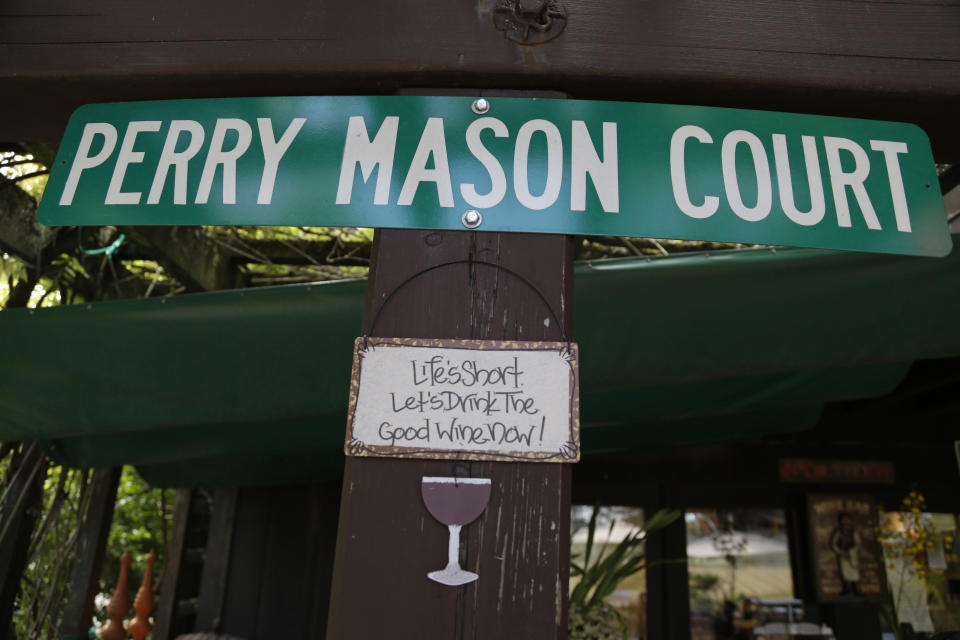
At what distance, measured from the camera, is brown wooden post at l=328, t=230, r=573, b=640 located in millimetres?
1000

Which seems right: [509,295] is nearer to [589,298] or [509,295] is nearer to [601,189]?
[601,189]

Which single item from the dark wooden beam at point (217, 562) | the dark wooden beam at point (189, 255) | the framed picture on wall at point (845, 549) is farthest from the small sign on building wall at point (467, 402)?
the framed picture on wall at point (845, 549)

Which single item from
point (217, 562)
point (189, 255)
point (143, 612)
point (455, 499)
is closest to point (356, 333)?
point (455, 499)

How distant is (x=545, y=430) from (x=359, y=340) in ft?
1.09

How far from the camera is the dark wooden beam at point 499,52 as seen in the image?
131cm

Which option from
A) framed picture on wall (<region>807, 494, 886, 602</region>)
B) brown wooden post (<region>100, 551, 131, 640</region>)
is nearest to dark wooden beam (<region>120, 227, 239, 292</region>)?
brown wooden post (<region>100, 551, 131, 640</region>)

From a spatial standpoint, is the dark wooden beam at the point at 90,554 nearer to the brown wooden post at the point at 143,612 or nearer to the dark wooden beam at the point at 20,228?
the brown wooden post at the point at 143,612

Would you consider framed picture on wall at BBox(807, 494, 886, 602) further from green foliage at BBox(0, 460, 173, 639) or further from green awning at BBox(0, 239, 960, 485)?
green foliage at BBox(0, 460, 173, 639)

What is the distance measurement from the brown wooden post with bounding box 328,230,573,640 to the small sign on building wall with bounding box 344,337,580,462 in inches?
1.2

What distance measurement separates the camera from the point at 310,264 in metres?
3.63

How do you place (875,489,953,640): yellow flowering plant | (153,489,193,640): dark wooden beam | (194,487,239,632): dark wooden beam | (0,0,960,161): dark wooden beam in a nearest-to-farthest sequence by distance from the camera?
(0,0,960,161): dark wooden beam → (153,489,193,640): dark wooden beam → (194,487,239,632): dark wooden beam → (875,489,953,640): yellow flowering plant

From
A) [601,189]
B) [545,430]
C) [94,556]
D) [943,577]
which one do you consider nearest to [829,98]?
[601,189]

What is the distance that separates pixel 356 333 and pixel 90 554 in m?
2.57

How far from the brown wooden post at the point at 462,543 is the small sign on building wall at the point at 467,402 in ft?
0.10
